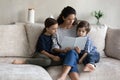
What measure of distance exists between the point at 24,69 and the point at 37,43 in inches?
24.2

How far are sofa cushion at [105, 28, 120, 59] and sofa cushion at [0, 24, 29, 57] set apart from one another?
97 centimetres

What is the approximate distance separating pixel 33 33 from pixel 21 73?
2.81 ft

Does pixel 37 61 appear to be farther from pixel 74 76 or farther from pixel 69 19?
pixel 69 19

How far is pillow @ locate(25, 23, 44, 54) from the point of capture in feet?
9.96

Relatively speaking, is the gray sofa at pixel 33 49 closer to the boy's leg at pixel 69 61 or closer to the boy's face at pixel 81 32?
the boy's leg at pixel 69 61

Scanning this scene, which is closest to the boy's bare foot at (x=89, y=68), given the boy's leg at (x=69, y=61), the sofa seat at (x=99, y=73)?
the sofa seat at (x=99, y=73)

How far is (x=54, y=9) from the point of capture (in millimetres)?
3605

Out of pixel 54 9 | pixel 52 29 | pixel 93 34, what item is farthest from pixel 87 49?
pixel 54 9

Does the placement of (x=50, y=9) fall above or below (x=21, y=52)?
above

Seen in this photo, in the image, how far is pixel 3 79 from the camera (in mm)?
2164

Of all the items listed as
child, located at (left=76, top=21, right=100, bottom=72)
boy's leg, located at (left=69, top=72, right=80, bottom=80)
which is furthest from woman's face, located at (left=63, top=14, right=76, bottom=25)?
boy's leg, located at (left=69, top=72, right=80, bottom=80)

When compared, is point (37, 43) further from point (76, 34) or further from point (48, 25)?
point (76, 34)

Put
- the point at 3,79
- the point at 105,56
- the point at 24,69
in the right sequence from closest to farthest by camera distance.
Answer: the point at 3,79, the point at 24,69, the point at 105,56

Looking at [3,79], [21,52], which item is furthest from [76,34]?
[3,79]
